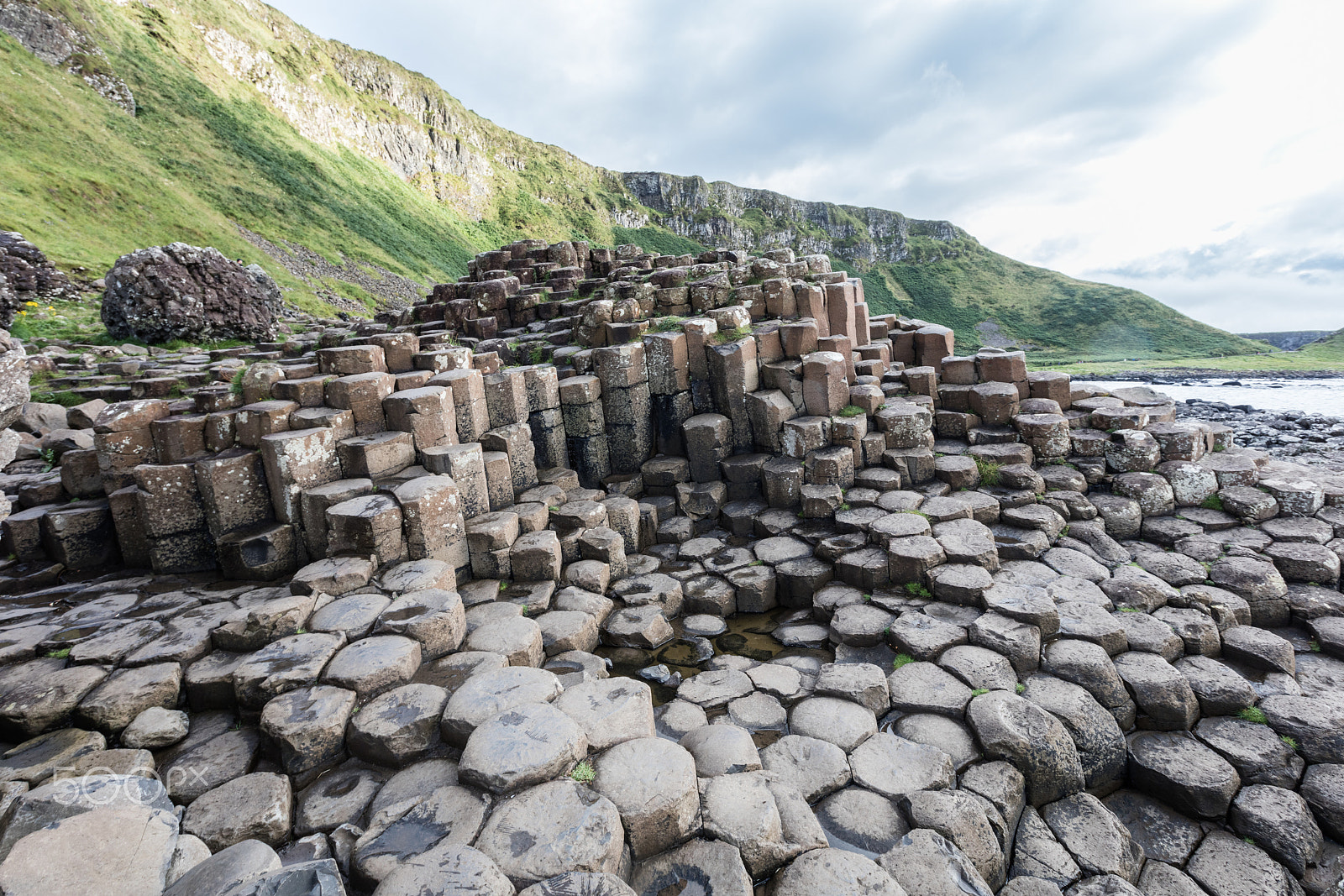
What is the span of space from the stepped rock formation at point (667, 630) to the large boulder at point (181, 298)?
4.38 metres

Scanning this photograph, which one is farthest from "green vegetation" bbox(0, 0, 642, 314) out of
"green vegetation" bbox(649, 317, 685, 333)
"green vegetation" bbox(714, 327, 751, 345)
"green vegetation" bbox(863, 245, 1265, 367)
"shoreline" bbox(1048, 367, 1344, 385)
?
"green vegetation" bbox(863, 245, 1265, 367)

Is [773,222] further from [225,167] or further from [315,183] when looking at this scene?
[225,167]

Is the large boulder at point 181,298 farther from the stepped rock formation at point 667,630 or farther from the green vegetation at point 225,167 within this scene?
the green vegetation at point 225,167

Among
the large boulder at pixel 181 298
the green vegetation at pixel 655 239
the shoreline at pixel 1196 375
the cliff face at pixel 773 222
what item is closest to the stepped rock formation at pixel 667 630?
the large boulder at pixel 181 298

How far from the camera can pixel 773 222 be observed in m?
97.3

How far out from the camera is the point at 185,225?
27375 millimetres

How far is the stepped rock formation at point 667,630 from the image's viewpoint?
11.3ft

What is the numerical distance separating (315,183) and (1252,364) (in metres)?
77.6

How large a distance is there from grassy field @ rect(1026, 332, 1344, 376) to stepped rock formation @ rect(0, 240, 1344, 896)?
1585 inches

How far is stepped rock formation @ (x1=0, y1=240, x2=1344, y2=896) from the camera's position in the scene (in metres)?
3.45

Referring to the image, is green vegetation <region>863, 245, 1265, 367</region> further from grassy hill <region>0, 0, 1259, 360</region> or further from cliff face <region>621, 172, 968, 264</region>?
cliff face <region>621, 172, 968, 264</region>

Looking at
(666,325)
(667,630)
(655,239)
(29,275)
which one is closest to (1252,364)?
(666,325)

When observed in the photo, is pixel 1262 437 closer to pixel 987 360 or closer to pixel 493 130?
pixel 987 360

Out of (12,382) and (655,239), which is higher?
(655,239)
